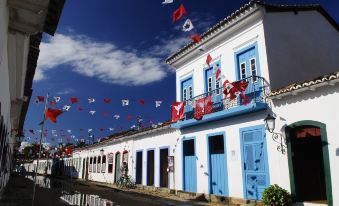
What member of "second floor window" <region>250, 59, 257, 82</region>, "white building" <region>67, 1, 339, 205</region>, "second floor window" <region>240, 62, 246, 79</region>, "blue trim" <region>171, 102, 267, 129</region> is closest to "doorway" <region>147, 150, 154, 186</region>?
"white building" <region>67, 1, 339, 205</region>

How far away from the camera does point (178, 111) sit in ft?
52.2

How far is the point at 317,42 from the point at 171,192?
34.3 ft

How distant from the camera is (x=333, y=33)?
15.0 metres

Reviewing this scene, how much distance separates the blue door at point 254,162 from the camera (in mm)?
10945

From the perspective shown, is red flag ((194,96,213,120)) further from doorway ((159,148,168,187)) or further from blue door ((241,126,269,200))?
doorway ((159,148,168,187))

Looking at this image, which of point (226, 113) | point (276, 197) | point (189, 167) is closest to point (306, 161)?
point (276, 197)

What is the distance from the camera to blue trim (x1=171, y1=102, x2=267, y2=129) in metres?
11.0

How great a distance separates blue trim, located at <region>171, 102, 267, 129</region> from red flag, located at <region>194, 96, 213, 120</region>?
9.9 inches

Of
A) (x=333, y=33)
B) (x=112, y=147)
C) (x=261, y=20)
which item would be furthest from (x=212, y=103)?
(x=112, y=147)

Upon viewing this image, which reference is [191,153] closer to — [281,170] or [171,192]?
[171,192]

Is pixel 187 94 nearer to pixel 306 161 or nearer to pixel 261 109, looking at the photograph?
pixel 261 109

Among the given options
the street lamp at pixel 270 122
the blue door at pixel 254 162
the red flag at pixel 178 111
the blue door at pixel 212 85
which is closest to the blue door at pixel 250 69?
the street lamp at pixel 270 122

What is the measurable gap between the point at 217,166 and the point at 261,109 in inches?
144

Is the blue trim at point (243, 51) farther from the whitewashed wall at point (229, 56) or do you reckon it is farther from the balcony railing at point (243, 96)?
the balcony railing at point (243, 96)
